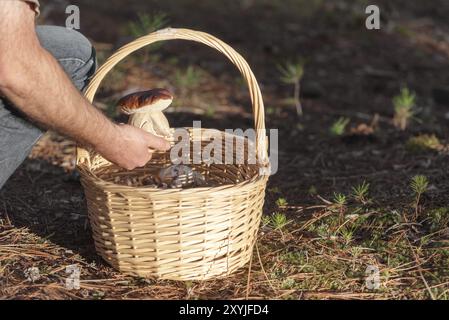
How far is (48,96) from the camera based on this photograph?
2.52 metres

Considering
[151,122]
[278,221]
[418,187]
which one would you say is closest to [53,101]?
[151,122]

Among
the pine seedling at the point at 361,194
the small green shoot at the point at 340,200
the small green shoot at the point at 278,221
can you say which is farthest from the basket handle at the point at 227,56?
the pine seedling at the point at 361,194

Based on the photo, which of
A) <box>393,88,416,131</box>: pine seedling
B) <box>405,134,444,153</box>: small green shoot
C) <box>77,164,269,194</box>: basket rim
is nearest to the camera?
<box>77,164,269,194</box>: basket rim

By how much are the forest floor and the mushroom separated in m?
0.53

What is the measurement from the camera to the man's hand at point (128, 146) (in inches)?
108

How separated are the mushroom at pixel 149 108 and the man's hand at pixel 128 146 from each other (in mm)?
200

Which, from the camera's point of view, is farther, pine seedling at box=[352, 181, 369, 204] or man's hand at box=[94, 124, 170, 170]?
pine seedling at box=[352, 181, 369, 204]

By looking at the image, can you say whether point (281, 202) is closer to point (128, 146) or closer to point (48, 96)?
point (128, 146)

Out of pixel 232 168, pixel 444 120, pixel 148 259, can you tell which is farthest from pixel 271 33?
pixel 148 259

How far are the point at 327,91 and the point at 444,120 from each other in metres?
0.90

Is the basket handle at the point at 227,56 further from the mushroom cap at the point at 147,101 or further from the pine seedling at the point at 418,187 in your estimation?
the pine seedling at the point at 418,187

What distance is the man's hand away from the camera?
108 inches

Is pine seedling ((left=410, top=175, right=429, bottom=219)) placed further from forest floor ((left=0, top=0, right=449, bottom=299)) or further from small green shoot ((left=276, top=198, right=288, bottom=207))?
small green shoot ((left=276, top=198, right=288, bottom=207))

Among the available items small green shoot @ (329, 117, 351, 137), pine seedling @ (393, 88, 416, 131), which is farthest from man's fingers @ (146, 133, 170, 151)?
pine seedling @ (393, 88, 416, 131)
